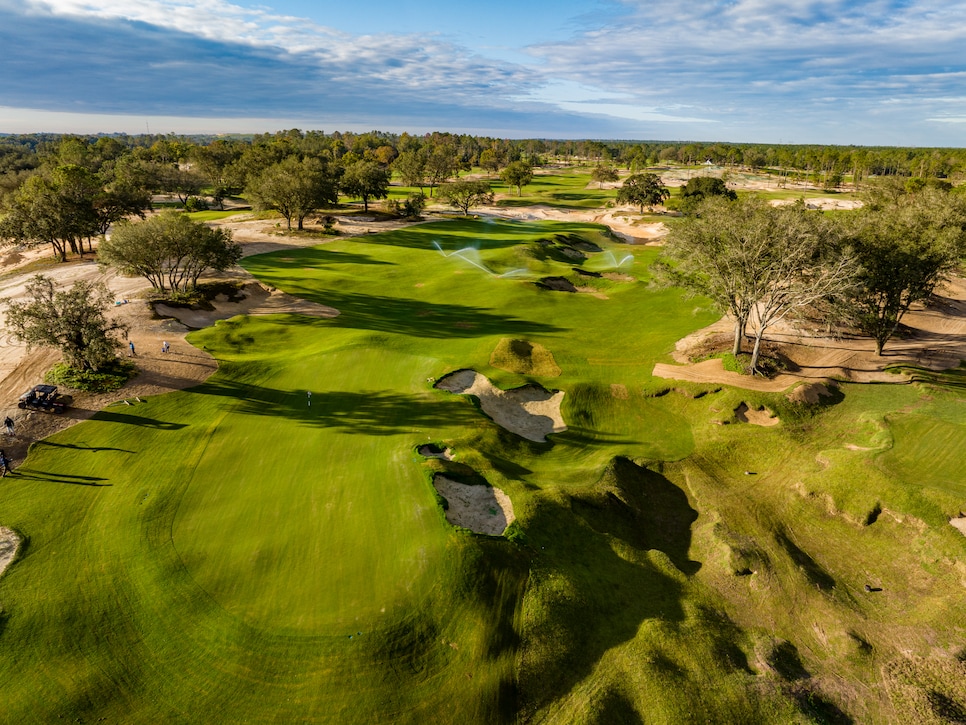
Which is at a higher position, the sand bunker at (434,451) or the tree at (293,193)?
the tree at (293,193)

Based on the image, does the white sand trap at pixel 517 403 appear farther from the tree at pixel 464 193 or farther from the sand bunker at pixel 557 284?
the tree at pixel 464 193

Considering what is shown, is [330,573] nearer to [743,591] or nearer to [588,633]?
[588,633]

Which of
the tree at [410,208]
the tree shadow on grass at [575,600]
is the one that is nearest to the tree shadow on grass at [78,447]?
the tree shadow on grass at [575,600]

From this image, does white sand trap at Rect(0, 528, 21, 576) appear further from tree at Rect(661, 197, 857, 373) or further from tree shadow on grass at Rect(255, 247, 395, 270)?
tree shadow on grass at Rect(255, 247, 395, 270)

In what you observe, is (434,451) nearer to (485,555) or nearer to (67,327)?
(485,555)

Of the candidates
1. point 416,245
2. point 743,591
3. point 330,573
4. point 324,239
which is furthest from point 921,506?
point 324,239

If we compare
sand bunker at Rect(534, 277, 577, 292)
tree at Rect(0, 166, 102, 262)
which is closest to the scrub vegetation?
sand bunker at Rect(534, 277, 577, 292)
